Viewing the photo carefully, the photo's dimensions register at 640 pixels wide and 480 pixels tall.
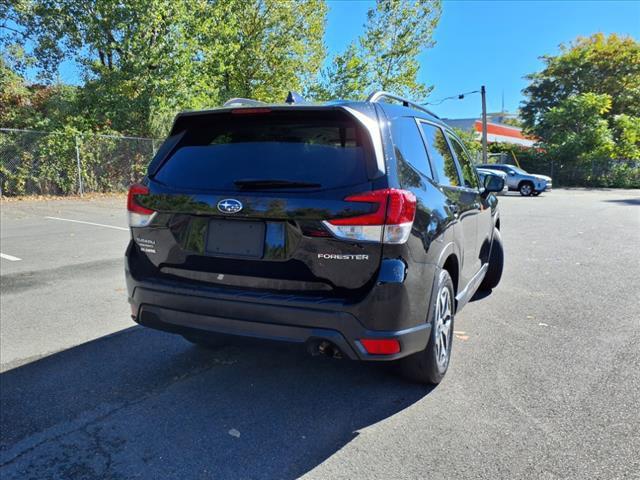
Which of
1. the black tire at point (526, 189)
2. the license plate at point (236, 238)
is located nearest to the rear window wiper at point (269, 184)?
the license plate at point (236, 238)

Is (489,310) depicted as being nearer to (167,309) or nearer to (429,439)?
(429,439)

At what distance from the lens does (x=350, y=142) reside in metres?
2.76

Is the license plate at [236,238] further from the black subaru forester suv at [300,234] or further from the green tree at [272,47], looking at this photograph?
the green tree at [272,47]

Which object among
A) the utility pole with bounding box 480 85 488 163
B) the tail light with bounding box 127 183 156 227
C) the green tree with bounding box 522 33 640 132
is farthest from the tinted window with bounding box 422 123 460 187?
the green tree with bounding box 522 33 640 132

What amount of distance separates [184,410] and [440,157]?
256cm

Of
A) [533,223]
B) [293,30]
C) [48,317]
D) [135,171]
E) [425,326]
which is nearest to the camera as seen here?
[425,326]

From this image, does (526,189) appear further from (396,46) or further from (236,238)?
(236,238)

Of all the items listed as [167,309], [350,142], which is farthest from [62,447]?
[350,142]

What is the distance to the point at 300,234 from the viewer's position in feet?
8.66

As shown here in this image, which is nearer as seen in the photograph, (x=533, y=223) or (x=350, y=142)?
(x=350, y=142)

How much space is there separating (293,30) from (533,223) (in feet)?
50.9

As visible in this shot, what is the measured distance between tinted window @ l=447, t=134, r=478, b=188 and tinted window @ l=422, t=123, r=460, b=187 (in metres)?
0.30

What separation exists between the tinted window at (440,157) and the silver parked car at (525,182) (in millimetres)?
21888

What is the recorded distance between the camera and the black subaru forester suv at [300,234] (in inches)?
102
